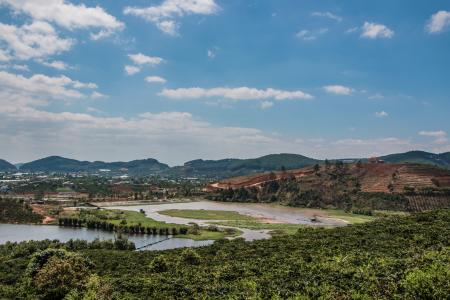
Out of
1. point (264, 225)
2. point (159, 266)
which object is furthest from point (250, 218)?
point (159, 266)

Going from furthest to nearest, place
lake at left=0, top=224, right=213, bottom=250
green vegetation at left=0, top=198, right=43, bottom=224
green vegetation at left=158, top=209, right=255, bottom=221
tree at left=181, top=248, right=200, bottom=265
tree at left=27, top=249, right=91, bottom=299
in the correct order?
green vegetation at left=158, top=209, right=255, bottom=221 → green vegetation at left=0, top=198, right=43, bottom=224 → lake at left=0, top=224, right=213, bottom=250 → tree at left=181, top=248, right=200, bottom=265 → tree at left=27, top=249, right=91, bottom=299

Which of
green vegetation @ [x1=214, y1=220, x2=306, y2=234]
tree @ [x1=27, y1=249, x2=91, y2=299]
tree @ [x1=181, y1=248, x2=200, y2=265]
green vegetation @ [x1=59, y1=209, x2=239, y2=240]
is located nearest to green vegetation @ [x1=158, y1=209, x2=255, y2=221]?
green vegetation @ [x1=214, y1=220, x2=306, y2=234]

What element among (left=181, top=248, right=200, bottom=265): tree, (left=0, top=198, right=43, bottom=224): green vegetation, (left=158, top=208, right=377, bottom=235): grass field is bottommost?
(left=158, top=208, right=377, bottom=235): grass field

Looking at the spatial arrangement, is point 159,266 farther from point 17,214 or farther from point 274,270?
point 17,214

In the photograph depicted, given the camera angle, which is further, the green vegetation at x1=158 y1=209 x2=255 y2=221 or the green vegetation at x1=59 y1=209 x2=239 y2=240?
the green vegetation at x1=158 y1=209 x2=255 y2=221

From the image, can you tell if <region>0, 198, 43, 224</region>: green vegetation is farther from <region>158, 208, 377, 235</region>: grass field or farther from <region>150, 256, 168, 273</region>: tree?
<region>150, 256, 168, 273</region>: tree

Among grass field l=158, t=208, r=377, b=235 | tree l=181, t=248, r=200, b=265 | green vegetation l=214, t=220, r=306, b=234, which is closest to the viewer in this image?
tree l=181, t=248, r=200, b=265
